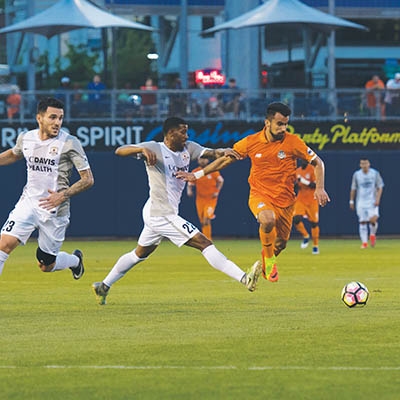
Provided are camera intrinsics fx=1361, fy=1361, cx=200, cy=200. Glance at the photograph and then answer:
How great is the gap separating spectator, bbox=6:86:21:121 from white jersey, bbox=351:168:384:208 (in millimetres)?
8603

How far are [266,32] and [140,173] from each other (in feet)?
52.1

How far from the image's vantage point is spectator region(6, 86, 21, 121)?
33.6 m

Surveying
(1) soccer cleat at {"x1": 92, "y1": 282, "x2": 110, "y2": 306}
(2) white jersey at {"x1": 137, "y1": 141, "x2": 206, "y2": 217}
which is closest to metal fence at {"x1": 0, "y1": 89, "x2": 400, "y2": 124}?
(1) soccer cleat at {"x1": 92, "y1": 282, "x2": 110, "y2": 306}

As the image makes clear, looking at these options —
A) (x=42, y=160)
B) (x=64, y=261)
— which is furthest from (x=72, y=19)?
(x=42, y=160)

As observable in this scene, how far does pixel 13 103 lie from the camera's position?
33.9 m

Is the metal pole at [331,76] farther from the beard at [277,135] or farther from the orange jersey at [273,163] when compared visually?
the beard at [277,135]

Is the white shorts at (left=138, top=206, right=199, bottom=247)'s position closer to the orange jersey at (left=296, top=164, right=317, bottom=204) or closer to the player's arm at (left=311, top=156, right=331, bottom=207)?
the player's arm at (left=311, top=156, right=331, bottom=207)

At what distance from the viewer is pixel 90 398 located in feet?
29.1

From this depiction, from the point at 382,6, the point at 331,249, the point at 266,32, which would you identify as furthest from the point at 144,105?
the point at 266,32

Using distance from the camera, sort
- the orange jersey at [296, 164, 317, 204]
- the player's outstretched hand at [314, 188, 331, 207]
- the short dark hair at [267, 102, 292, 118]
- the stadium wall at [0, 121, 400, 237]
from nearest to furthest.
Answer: the player's outstretched hand at [314, 188, 331, 207] → the short dark hair at [267, 102, 292, 118] → the orange jersey at [296, 164, 317, 204] → the stadium wall at [0, 121, 400, 237]

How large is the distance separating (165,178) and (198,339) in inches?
143

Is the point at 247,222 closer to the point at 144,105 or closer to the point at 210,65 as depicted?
the point at 144,105

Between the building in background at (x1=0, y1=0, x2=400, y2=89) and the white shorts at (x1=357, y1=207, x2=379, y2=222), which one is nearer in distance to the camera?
the white shorts at (x1=357, y1=207, x2=379, y2=222)

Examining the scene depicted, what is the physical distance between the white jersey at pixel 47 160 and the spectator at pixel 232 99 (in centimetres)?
1975
